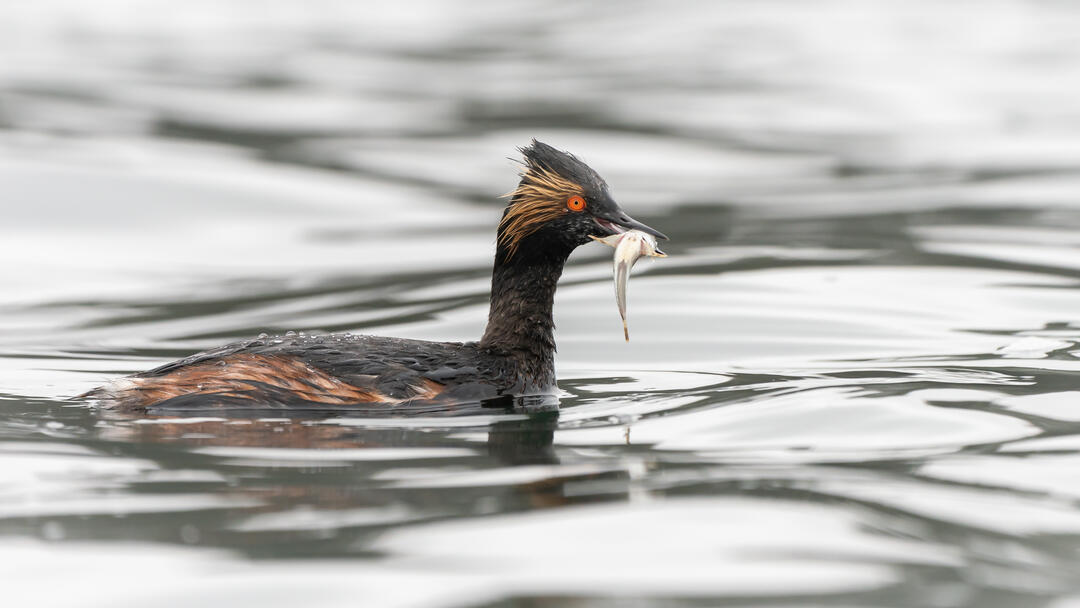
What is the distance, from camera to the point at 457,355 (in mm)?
9266

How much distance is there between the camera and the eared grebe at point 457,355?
340 inches

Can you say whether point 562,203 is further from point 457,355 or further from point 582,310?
point 582,310

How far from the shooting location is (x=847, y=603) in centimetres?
552

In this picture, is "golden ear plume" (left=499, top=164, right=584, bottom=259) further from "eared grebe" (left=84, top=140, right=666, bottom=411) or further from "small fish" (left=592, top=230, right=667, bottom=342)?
"small fish" (left=592, top=230, right=667, bottom=342)

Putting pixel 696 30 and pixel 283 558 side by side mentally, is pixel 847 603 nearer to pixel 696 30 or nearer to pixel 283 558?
pixel 283 558

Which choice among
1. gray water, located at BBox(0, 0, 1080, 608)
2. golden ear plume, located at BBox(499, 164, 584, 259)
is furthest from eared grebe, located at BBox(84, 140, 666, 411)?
gray water, located at BBox(0, 0, 1080, 608)

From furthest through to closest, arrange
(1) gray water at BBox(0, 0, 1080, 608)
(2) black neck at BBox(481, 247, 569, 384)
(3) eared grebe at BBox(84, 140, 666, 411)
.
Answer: (2) black neck at BBox(481, 247, 569, 384), (3) eared grebe at BBox(84, 140, 666, 411), (1) gray water at BBox(0, 0, 1080, 608)

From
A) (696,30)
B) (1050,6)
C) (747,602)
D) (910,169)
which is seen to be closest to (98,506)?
(747,602)

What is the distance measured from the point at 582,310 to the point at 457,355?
386cm

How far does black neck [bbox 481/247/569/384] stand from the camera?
31.1ft

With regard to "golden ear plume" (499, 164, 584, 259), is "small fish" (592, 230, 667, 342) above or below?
below

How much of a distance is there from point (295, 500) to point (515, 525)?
39.7 inches

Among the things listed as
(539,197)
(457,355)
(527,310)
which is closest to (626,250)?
(539,197)

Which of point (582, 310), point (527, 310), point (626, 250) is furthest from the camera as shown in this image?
point (582, 310)
